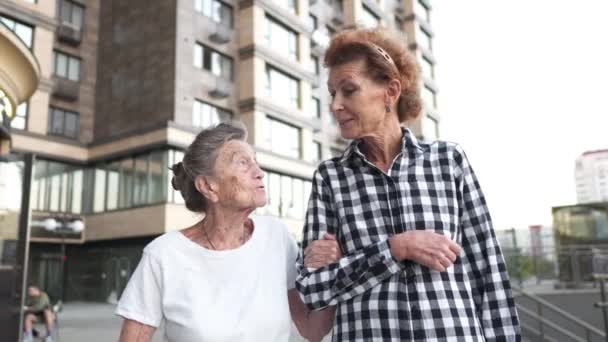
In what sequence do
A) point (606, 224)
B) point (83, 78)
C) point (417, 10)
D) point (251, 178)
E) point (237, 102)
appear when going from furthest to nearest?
1. point (417, 10)
2. point (83, 78)
3. point (237, 102)
4. point (606, 224)
5. point (251, 178)

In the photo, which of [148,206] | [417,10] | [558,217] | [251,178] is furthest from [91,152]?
[417,10]

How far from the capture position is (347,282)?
200cm

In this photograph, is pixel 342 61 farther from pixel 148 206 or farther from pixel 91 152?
pixel 91 152

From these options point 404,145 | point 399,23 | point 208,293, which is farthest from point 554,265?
Result: point 399,23

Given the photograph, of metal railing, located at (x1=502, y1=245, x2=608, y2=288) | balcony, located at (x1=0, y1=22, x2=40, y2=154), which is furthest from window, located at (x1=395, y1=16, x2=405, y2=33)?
balcony, located at (x1=0, y1=22, x2=40, y2=154)

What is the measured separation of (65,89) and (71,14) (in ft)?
14.8

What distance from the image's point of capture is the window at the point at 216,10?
2572cm

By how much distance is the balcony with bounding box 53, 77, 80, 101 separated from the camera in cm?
2739

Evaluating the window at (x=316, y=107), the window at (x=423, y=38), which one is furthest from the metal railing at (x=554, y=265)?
the window at (x=423, y=38)

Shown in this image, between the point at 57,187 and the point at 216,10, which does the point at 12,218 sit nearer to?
the point at 216,10

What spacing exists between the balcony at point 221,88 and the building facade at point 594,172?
13046cm

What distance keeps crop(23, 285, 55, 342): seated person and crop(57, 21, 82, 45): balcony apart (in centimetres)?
1912

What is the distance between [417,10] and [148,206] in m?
31.8

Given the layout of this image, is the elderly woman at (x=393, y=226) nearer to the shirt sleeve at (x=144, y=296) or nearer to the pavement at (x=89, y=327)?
the shirt sleeve at (x=144, y=296)
